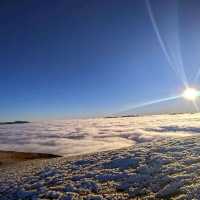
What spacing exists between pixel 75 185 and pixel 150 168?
11.3 feet

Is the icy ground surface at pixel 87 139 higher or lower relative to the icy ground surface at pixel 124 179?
higher

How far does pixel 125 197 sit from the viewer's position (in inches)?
456

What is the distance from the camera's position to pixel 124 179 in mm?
13484

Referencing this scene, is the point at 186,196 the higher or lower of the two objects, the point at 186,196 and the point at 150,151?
the lower

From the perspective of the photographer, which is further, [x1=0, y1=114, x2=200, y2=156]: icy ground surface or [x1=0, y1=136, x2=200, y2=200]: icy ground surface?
[x1=0, y1=114, x2=200, y2=156]: icy ground surface

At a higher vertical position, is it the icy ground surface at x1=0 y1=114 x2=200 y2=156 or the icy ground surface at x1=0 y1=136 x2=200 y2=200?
the icy ground surface at x1=0 y1=114 x2=200 y2=156

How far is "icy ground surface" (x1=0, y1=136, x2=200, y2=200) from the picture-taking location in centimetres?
1166

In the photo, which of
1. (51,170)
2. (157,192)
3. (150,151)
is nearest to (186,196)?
(157,192)

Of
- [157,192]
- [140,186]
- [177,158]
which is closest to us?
[157,192]

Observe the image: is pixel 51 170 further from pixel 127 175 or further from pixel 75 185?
pixel 127 175

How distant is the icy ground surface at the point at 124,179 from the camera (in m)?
11.7

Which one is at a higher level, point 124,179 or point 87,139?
point 87,139

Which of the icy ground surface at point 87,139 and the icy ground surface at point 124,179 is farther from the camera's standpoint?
the icy ground surface at point 87,139

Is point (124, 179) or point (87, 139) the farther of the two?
point (87, 139)
